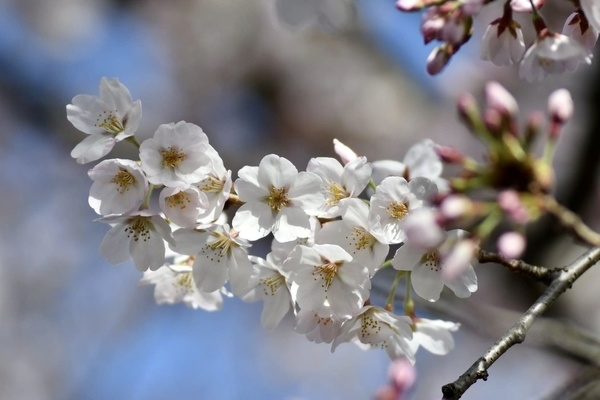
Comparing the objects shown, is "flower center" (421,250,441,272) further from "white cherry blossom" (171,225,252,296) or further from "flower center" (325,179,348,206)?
"white cherry blossom" (171,225,252,296)

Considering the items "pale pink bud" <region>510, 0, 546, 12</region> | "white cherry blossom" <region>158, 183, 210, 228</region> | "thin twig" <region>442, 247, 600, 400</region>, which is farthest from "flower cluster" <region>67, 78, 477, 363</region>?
"pale pink bud" <region>510, 0, 546, 12</region>

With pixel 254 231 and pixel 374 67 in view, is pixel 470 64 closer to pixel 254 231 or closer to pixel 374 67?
pixel 374 67

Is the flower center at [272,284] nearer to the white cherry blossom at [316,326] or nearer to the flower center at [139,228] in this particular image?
the white cherry blossom at [316,326]

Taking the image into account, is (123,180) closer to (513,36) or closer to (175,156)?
(175,156)

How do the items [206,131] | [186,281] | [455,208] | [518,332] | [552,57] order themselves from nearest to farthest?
[455,208] < [518,332] < [552,57] < [186,281] < [206,131]

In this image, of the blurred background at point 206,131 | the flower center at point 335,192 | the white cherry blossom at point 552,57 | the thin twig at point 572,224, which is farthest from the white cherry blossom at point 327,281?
the blurred background at point 206,131

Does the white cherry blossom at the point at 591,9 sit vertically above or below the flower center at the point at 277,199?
above

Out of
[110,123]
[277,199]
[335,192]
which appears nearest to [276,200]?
[277,199]
